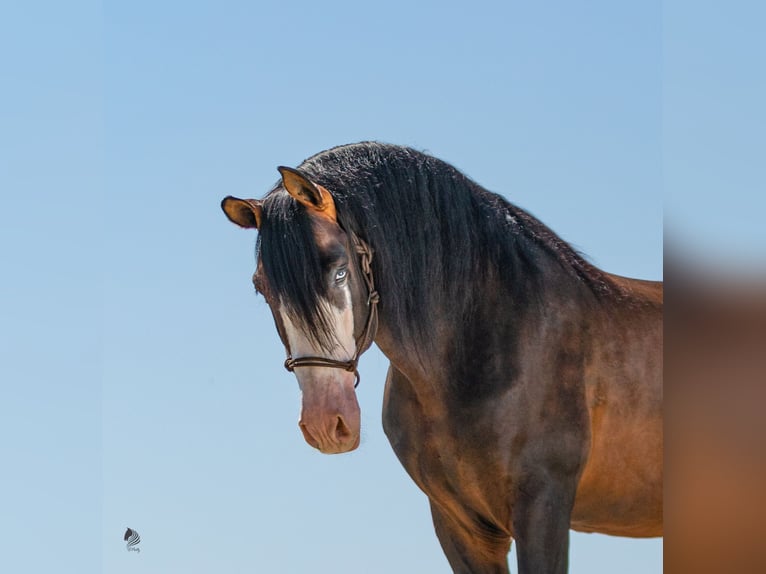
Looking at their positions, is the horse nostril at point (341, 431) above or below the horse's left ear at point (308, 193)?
below

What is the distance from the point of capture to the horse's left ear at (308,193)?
9.93ft

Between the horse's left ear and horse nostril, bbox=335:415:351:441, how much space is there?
62cm

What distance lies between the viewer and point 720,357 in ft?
2.59

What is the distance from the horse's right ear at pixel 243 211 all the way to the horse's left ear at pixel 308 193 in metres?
0.15

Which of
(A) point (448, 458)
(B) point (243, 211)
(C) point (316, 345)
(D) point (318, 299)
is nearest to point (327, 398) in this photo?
(C) point (316, 345)

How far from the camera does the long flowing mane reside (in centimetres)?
314

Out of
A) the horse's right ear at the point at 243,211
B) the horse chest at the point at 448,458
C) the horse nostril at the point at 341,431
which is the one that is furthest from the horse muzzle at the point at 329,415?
the horse's right ear at the point at 243,211

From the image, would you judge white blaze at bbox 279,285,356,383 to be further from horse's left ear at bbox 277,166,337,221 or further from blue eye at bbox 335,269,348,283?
horse's left ear at bbox 277,166,337,221

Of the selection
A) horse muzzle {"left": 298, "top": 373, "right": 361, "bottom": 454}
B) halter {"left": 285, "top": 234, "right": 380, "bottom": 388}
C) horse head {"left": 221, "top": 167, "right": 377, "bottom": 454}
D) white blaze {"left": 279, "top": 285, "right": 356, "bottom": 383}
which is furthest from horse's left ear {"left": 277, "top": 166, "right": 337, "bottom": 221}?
horse muzzle {"left": 298, "top": 373, "right": 361, "bottom": 454}

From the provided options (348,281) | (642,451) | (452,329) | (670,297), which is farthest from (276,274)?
(670,297)

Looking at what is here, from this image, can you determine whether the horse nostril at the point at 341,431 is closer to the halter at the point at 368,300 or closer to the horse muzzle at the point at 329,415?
the horse muzzle at the point at 329,415

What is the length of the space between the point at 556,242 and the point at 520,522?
1000 mm

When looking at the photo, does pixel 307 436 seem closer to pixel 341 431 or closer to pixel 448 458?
pixel 341 431

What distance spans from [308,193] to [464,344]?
0.71 meters
